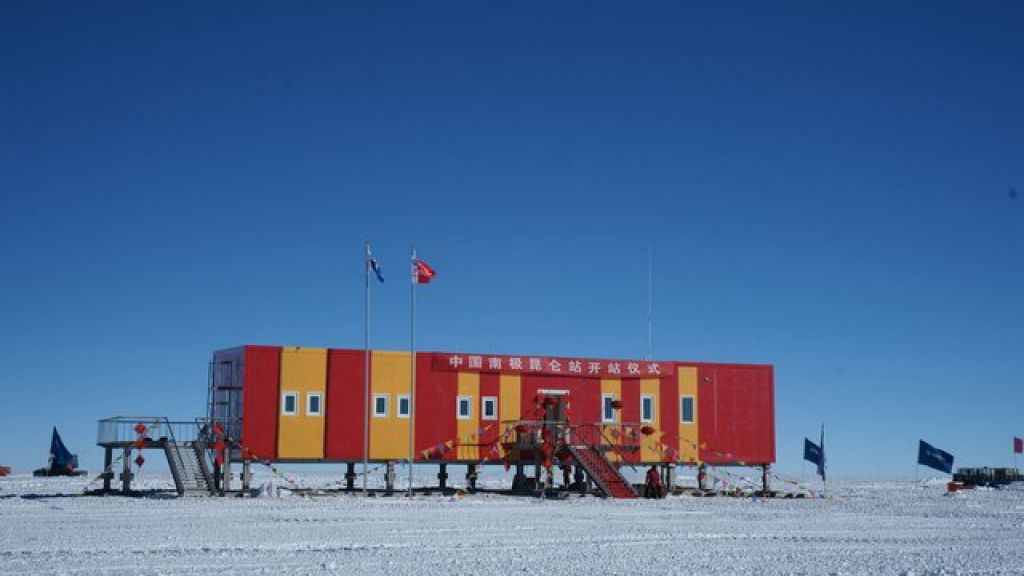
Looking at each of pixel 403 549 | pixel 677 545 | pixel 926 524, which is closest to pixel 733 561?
pixel 677 545

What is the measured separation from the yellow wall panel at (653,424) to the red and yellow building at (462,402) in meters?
0.04

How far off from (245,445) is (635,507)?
560 inches

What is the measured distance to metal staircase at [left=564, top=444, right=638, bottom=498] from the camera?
45.2 meters

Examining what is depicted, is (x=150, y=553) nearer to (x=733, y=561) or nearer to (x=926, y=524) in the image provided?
(x=733, y=561)

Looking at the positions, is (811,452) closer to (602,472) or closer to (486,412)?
(602,472)

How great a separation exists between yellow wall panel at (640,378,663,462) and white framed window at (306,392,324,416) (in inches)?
488

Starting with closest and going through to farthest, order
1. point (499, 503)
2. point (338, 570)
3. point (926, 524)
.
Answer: point (338, 570) < point (926, 524) < point (499, 503)

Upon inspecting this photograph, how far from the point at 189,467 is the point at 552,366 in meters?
14.0

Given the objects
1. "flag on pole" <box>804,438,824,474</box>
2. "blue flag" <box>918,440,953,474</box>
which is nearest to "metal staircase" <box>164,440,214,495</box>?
"flag on pole" <box>804,438,824,474</box>

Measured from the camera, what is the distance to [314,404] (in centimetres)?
4625

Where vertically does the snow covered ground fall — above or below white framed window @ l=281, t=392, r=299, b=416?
below

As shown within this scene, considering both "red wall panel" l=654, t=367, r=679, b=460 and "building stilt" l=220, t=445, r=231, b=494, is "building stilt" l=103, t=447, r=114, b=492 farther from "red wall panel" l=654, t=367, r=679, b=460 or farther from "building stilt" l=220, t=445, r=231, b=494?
"red wall panel" l=654, t=367, r=679, b=460

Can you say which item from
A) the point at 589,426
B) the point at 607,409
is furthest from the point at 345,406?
the point at 607,409

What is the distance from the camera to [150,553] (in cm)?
2186
